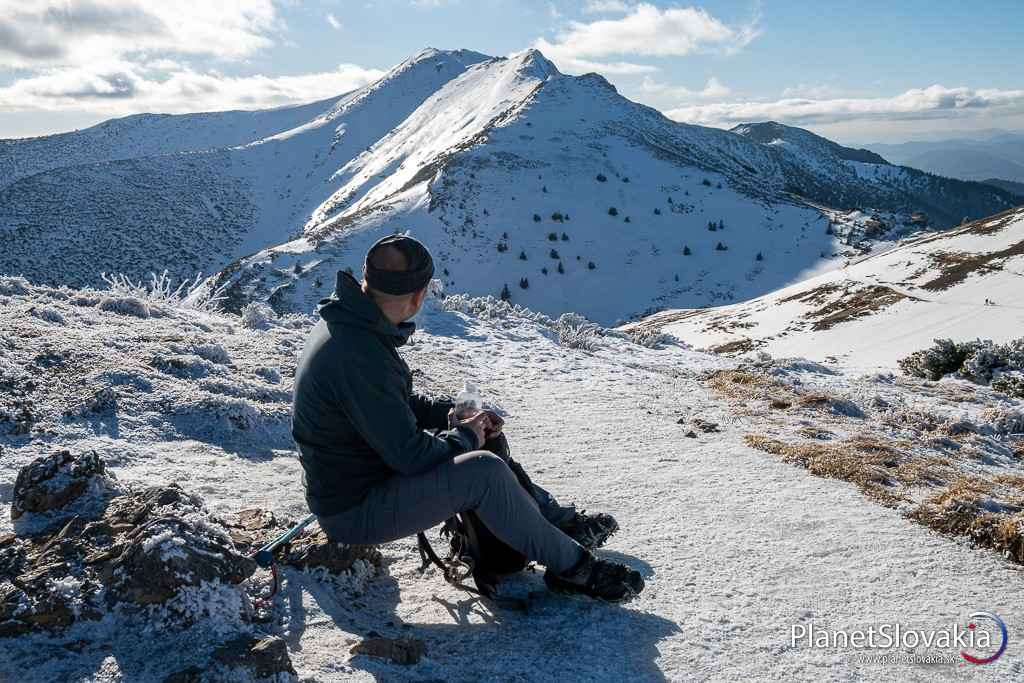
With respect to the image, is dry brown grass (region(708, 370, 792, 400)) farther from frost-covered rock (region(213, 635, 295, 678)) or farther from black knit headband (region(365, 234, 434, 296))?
frost-covered rock (region(213, 635, 295, 678))

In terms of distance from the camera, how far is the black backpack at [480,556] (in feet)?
11.8

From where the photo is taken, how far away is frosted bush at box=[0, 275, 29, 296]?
998cm

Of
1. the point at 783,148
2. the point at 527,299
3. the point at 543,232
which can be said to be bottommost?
the point at 527,299

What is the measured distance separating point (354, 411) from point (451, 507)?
0.70 m

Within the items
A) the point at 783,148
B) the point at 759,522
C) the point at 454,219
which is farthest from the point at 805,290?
the point at 783,148

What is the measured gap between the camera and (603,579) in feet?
11.3

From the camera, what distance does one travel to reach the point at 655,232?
4462cm

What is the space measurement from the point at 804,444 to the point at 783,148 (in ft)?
640

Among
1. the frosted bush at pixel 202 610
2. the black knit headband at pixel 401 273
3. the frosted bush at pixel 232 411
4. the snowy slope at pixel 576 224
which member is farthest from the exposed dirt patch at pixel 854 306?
the frosted bush at pixel 202 610

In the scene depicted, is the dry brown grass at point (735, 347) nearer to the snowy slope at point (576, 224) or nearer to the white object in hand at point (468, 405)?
the snowy slope at point (576, 224)

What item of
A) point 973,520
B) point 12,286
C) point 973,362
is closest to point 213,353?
point 12,286

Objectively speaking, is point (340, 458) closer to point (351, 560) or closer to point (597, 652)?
point (351, 560)

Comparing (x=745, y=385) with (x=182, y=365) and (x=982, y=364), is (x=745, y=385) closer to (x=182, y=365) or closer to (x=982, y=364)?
(x=982, y=364)

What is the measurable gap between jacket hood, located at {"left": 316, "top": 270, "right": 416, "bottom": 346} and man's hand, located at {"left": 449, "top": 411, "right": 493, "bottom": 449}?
25.9 inches
